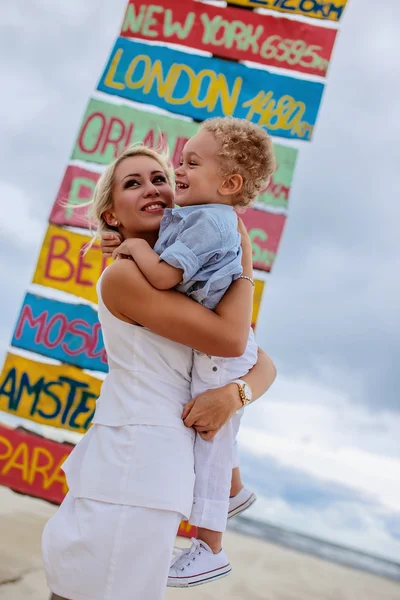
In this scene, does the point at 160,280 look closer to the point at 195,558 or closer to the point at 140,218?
the point at 140,218

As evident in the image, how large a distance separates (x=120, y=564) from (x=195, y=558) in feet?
0.77

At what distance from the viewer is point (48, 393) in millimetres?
4199

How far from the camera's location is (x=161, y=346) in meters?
1.66

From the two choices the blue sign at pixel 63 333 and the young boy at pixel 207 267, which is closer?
the young boy at pixel 207 267

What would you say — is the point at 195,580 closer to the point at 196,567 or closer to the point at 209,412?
the point at 196,567

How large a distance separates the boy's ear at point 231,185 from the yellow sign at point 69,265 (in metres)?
2.51

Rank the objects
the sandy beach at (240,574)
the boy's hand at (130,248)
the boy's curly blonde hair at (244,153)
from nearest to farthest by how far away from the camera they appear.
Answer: the boy's hand at (130,248), the boy's curly blonde hair at (244,153), the sandy beach at (240,574)

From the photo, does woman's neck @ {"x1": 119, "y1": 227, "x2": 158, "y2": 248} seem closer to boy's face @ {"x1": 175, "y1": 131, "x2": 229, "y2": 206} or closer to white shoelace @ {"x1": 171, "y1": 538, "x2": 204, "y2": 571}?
boy's face @ {"x1": 175, "y1": 131, "x2": 229, "y2": 206}

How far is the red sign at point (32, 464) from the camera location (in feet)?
13.5

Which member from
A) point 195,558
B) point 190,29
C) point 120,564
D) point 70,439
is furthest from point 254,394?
point 190,29

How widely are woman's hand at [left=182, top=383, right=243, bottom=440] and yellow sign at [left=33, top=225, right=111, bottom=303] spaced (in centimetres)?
273

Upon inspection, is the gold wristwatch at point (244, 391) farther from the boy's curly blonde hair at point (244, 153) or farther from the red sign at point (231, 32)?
the red sign at point (231, 32)

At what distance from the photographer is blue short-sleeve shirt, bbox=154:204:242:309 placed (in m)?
1.57

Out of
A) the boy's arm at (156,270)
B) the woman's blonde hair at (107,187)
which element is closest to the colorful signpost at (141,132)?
the woman's blonde hair at (107,187)
